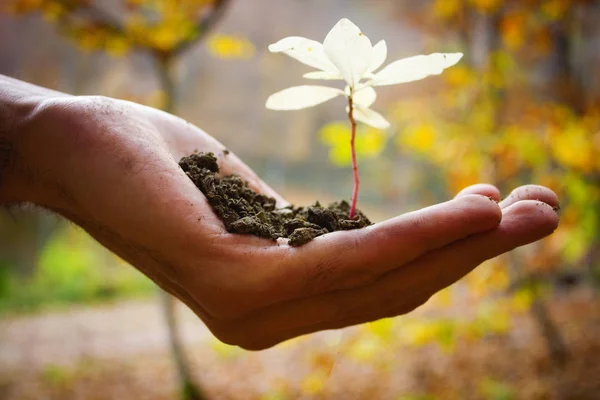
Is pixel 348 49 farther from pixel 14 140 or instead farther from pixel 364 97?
pixel 14 140

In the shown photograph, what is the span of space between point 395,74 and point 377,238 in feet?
0.97

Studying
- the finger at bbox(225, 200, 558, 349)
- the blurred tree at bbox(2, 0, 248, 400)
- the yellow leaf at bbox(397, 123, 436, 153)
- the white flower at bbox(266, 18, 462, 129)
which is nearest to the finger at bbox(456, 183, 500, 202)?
the finger at bbox(225, 200, 558, 349)

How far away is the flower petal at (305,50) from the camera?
0.78 m

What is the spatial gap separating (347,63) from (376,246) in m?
0.32

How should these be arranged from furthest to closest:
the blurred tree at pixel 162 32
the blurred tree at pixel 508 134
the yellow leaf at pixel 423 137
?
the blurred tree at pixel 162 32
the yellow leaf at pixel 423 137
the blurred tree at pixel 508 134

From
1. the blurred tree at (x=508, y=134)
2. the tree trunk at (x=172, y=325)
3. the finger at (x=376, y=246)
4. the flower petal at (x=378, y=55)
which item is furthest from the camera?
the tree trunk at (x=172, y=325)

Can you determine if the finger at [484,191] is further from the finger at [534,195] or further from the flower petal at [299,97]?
the flower petal at [299,97]

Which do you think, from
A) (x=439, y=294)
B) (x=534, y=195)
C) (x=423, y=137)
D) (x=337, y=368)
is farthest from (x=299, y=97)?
(x=337, y=368)

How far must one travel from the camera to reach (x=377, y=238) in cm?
73

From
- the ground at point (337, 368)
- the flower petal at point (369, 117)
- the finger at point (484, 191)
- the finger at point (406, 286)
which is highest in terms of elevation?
the flower petal at point (369, 117)

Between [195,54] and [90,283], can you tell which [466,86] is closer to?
[90,283]

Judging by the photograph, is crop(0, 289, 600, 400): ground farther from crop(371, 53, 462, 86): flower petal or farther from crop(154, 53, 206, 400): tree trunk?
crop(371, 53, 462, 86): flower petal

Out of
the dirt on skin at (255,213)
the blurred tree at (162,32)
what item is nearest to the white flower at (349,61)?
the dirt on skin at (255,213)

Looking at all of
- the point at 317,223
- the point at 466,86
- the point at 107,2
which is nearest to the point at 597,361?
the point at 466,86
